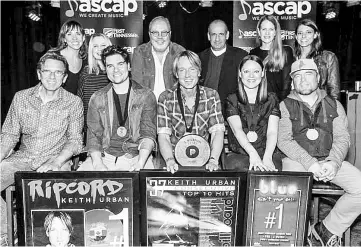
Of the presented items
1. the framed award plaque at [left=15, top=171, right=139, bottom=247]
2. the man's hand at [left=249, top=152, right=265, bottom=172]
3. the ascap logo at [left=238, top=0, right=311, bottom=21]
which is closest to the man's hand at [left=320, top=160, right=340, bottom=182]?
the man's hand at [left=249, top=152, right=265, bottom=172]

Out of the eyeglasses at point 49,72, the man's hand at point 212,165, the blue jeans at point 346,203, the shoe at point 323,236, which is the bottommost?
the shoe at point 323,236

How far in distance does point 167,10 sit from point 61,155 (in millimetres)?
4775

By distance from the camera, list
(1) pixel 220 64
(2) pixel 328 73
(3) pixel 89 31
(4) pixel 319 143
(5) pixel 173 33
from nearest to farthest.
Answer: (4) pixel 319 143 < (2) pixel 328 73 < (1) pixel 220 64 < (3) pixel 89 31 < (5) pixel 173 33

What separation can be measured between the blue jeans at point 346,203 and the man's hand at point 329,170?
0.06 metres

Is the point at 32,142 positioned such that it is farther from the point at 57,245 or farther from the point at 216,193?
the point at 216,193

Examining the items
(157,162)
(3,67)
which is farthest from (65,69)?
(3,67)

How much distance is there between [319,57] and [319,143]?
127 centimetres

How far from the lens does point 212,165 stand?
3068 mm

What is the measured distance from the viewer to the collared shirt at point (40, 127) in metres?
3.41

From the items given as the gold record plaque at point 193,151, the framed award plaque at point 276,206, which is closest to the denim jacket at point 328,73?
the framed award plaque at point 276,206

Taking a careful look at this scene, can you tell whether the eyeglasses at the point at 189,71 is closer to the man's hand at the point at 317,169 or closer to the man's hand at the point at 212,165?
the man's hand at the point at 212,165

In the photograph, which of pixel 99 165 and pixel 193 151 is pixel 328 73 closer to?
pixel 193 151

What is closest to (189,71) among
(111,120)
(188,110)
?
(188,110)

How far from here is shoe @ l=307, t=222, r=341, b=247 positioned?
3.30 m
